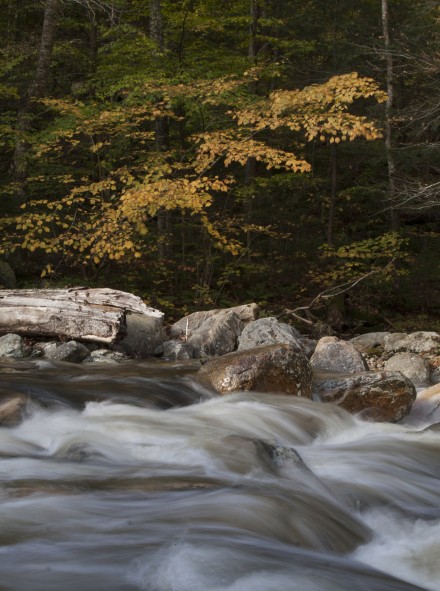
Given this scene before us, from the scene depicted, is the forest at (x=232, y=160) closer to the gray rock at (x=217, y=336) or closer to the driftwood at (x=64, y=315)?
the driftwood at (x=64, y=315)

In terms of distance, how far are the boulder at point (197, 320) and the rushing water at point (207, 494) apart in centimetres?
346

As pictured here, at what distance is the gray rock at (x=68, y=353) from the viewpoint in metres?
9.19

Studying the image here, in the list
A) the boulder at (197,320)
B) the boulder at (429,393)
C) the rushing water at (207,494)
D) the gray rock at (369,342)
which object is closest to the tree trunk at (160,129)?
the boulder at (197,320)

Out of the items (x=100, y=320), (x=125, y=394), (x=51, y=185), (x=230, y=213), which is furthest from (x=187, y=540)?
(x=230, y=213)

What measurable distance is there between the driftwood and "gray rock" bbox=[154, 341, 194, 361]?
0.80m

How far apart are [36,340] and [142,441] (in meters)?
4.54

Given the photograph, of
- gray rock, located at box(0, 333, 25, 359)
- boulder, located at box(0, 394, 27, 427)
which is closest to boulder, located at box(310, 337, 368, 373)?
gray rock, located at box(0, 333, 25, 359)

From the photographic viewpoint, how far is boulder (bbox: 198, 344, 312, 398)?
7.48 meters

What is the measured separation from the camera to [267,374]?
24.5ft

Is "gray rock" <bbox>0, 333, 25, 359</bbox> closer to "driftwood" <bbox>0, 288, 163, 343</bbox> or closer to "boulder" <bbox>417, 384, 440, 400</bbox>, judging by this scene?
"driftwood" <bbox>0, 288, 163, 343</bbox>

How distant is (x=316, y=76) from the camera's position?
55.3 ft

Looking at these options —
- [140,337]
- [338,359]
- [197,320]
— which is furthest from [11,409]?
[197,320]

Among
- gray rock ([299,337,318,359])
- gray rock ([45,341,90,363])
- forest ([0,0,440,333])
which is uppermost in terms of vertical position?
forest ([0,0,440,333])

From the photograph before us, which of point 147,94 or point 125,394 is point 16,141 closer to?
point 147,94
